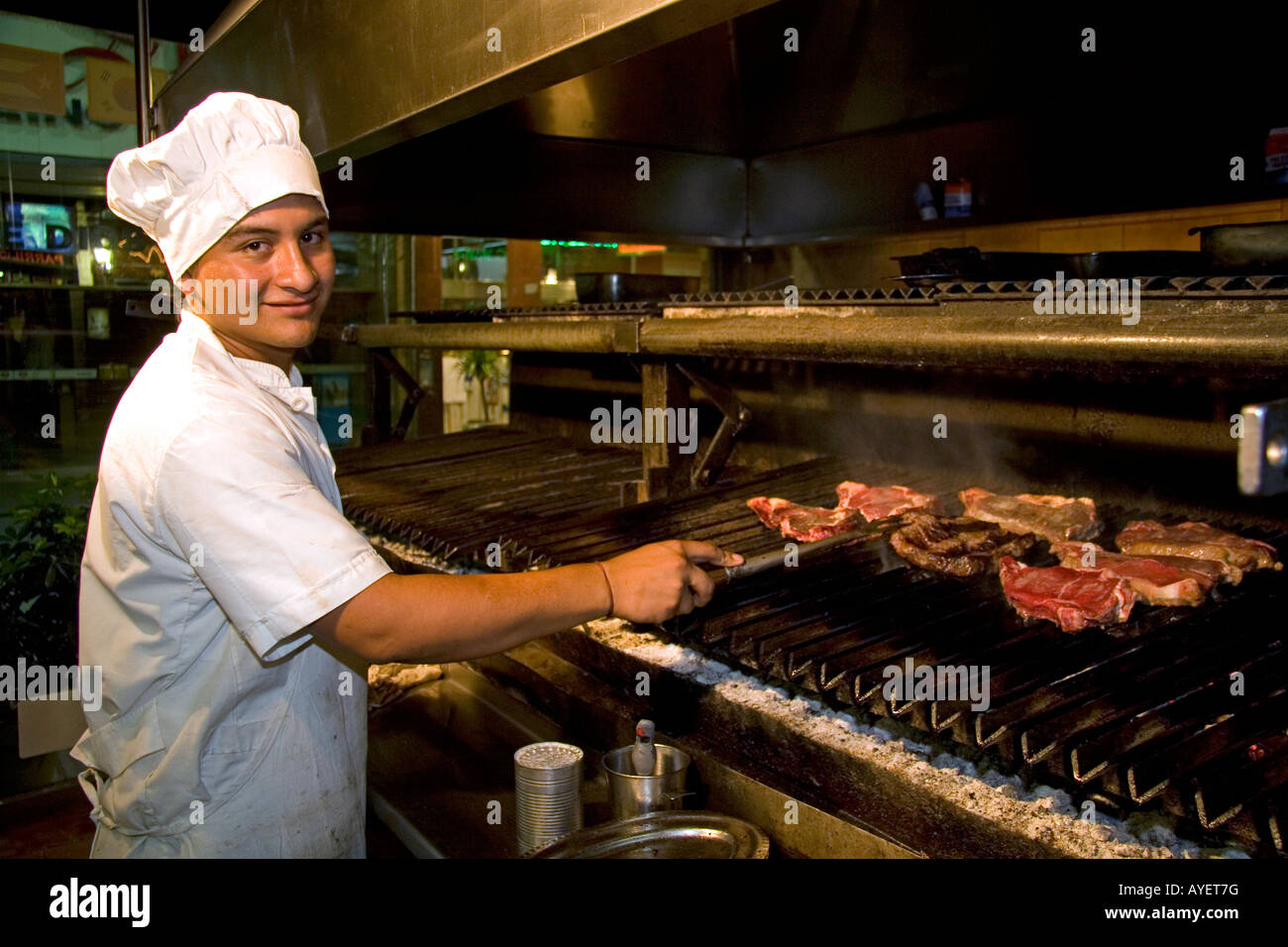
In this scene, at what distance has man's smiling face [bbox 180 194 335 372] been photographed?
1.78 m

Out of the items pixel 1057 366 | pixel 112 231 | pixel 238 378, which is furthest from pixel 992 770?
pixel 112 231

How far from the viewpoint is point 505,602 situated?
1.65 meters

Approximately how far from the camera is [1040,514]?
9.16ft

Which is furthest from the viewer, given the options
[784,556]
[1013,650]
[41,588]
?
[41,588]

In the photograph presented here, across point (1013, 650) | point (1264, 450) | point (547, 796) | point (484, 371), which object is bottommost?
point (547, 796)

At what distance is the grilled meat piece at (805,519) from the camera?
2.82 metres

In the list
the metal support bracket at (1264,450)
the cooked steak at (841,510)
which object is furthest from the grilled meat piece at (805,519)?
the metal support bracket at (1264,450)

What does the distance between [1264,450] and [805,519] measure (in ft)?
7.08

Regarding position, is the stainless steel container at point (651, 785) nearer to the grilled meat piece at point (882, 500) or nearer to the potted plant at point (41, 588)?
the grilled meat piece at point (882, 500)

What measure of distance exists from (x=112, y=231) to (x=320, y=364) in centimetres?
269

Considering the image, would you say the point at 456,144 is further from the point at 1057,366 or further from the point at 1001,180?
the point at 1057,366

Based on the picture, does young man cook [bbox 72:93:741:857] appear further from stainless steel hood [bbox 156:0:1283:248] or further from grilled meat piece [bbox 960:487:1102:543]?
grilled meat piece [bbox 960:487:1102:543]

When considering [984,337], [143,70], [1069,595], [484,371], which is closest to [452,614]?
[984,337]

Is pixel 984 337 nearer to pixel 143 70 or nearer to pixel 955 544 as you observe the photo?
pixel 955 544
